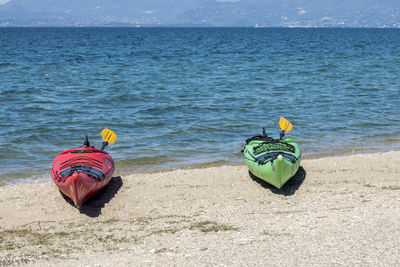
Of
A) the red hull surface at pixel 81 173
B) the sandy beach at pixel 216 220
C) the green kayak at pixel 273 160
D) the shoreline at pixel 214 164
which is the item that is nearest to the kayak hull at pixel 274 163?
the green kayak at pixel 273 160

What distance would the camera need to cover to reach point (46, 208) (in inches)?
296

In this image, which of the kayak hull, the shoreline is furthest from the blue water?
the kayak hull

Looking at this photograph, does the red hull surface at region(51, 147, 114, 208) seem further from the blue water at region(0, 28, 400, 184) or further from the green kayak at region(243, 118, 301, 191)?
the green kayak at region(243, 118, 301, 191)

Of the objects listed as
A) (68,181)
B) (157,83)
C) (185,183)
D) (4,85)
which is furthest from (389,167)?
(4,85)

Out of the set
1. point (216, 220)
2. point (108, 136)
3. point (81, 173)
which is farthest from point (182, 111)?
point (216, 220)

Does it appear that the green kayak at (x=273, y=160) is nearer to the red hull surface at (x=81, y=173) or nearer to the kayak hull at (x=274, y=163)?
the kayak hull at (x=274, y=163)

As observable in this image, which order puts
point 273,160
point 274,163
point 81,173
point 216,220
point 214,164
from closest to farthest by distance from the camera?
point 216,220 < point 81,173 < point 274,163 < point 273,160 < point 214,164

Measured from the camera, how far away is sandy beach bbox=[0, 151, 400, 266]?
5.43 m

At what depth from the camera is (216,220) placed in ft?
22.6

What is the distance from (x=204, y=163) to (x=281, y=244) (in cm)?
479

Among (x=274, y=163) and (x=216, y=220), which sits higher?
(x=274, y=163)

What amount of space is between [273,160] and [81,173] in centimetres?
311

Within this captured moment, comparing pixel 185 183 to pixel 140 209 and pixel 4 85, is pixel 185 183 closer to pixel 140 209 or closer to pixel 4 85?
pixel 140 209

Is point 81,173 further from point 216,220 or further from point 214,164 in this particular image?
point 214,164
